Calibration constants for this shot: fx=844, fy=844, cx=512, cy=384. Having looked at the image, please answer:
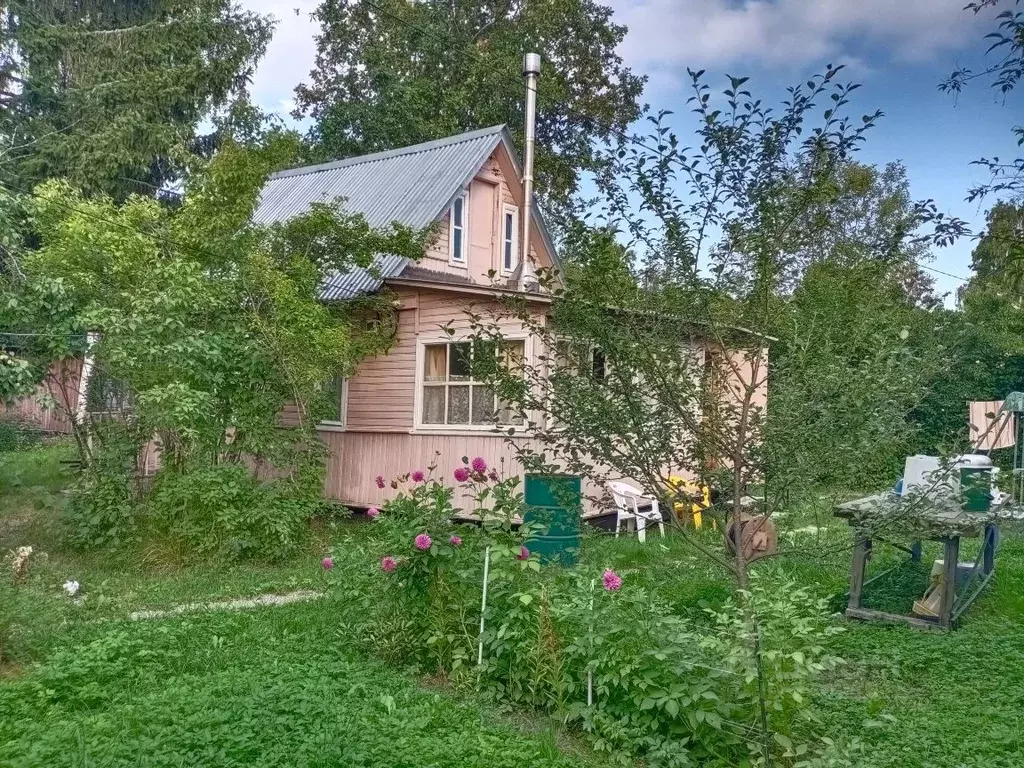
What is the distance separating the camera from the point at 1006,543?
30.2 feet

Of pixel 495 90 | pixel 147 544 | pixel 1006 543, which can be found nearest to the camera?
pixel 147 544

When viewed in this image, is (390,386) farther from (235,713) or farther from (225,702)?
(235,713)

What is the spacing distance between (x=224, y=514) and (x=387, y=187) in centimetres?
746

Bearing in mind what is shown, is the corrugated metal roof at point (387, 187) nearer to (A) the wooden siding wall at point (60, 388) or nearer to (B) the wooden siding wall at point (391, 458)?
(B) the wooden siding wall at point (391, 458)

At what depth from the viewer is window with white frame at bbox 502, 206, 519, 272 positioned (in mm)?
14562

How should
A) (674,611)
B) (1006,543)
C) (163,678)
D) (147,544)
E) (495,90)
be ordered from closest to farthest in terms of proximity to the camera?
(163,678) < (674,611) < (147,544) < (1006,543) < (495,90)

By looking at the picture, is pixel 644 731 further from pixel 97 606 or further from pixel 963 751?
pixel 97 606

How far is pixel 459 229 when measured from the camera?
1358 cm

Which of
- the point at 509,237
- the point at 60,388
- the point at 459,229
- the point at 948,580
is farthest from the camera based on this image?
the point at 509,237

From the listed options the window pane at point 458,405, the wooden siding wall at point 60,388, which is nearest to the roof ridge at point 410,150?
the wooden siding wall at point 60,388

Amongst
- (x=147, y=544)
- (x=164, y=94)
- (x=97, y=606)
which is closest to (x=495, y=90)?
(x=164, y=94)

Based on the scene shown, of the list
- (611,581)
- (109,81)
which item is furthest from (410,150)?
(611,581)

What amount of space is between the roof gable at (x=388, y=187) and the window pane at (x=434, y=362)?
1.07m

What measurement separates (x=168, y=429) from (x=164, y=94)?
36.8ft
